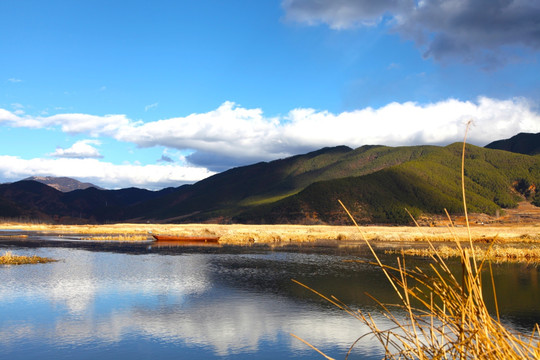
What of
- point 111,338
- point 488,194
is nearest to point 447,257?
point 111,338

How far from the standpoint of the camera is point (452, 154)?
Result: 181 m

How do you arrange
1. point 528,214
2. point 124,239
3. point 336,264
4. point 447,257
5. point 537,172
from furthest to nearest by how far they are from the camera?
1. point 537,172
2. point 528,214
3. point 124,239
4. point 447,257
5. point 336,264

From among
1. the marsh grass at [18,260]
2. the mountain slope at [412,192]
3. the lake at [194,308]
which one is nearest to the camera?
the lake at [194,308]

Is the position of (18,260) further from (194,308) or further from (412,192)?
(412,192)

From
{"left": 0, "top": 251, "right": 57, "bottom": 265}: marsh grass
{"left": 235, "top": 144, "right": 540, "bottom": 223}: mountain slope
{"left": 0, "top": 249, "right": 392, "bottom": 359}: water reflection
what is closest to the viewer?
{"left": 0, "top": 249, "right": 392, "bottom": 359}: water reflection

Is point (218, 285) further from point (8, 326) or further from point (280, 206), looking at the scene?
point (280, 206)

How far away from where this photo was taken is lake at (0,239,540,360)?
1488 cm

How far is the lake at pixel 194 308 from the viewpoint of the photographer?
14875 millimetres

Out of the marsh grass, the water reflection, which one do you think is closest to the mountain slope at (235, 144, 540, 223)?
the marsh grass

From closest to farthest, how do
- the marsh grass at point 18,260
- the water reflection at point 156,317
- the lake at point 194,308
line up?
the lake at point 194,308 < the water reflection at point 156,317 < the marsh grass at point 18,260

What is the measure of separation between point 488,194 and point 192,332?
6154 inches

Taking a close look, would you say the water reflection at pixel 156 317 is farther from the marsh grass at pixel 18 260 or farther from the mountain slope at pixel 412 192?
the mountain slope at pixel 412 192

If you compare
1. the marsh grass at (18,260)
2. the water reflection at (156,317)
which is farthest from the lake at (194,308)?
the marsh grass at (18,260)

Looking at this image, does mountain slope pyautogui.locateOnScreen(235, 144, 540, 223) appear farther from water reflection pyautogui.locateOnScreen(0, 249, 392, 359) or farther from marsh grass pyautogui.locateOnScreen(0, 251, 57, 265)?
water reflection pyautogui.locateOnScreen(0, 249, 392, 359)
